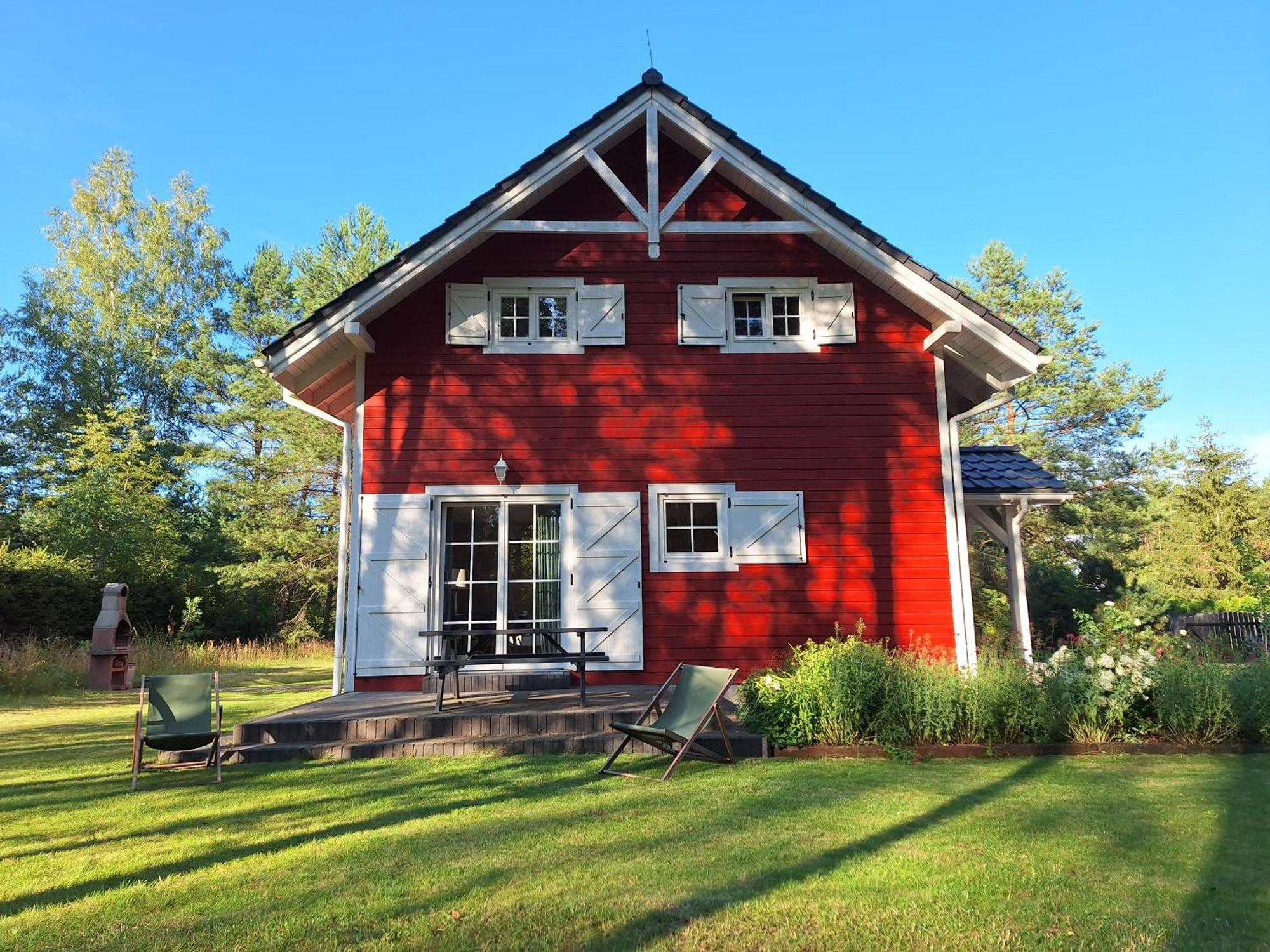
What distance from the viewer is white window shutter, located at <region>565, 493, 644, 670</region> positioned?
27.9ft

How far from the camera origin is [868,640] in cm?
856

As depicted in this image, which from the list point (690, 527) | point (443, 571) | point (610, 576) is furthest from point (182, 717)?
point (690, 527)

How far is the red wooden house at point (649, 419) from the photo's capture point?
8547mm

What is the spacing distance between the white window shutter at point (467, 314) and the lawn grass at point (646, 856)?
4.79 m

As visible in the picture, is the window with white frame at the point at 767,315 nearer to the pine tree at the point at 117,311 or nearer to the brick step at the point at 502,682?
the brick step at the point at 502,682

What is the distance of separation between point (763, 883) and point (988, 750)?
3.31 m

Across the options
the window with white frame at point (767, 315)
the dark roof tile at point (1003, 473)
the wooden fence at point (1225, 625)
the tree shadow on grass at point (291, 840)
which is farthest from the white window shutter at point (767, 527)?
the wooden fence at point (1225, 625)

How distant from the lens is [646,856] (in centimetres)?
350

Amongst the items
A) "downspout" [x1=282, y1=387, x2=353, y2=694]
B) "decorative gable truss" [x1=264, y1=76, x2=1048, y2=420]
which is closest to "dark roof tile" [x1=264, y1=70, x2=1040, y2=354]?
"decorative gable truss" [x1=264, y1=76, x2=1048, y2=420]

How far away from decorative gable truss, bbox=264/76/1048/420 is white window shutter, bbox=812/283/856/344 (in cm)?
2

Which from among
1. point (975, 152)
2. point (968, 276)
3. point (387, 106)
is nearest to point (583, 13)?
point (387, 106)

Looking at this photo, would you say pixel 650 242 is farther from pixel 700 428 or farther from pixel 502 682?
pixel 502 682

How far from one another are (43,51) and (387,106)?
19.4m

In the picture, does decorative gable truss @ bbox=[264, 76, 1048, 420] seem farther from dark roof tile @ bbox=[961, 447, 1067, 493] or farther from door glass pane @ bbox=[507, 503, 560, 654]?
door glass pane @ bbox=[507, 503, 560, 654]
